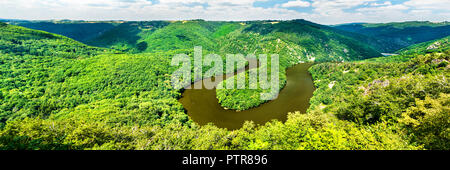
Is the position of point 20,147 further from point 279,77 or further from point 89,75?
point 279,77

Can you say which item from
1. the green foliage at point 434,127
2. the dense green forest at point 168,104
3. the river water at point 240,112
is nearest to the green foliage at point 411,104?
the green foliage at point 434,127

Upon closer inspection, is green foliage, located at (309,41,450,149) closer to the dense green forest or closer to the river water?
the dense green forest

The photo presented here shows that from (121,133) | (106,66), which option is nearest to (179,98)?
(106,66)

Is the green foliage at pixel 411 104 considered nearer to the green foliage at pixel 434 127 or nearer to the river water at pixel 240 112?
the green foliage at pixel 434 127

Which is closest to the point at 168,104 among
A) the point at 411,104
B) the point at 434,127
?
the point at 411,104

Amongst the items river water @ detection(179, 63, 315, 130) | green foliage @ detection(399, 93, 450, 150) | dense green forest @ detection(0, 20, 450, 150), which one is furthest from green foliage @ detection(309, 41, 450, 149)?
river water @ detection(179, 63, 315, 130)

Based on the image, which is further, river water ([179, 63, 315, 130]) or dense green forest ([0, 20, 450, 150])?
river water ([179, 63, 315, 130])

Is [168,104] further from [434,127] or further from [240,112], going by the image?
[434,127]
